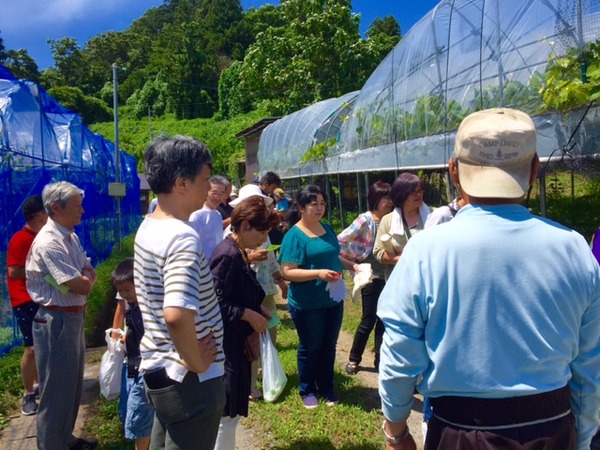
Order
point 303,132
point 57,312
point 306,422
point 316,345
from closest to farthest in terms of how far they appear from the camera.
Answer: point 57,312 → point 306,422 → point 316,345 → point 303,132

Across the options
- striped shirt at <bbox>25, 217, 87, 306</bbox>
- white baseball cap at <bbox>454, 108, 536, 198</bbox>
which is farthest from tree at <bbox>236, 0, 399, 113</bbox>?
white baseball cap at <bbox>454, 108, 536, 198</bbox>

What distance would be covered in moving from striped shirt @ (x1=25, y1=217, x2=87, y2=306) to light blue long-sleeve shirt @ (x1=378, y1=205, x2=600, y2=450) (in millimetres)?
2397

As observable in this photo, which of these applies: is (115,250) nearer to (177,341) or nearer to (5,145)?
(5,145)

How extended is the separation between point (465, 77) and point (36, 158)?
5.68m

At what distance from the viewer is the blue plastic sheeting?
6.14m

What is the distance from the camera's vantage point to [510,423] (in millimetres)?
1556

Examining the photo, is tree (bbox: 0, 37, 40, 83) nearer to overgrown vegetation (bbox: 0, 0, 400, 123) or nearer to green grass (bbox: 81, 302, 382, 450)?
overgrown vegetation (bbox: 0, 0, 400, 123)

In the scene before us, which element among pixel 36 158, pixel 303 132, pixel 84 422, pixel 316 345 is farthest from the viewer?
pixel 303 132

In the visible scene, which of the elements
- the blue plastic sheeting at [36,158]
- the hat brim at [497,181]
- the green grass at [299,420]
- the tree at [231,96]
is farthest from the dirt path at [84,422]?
the tree at [231,96]

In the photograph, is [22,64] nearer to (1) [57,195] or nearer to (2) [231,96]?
(2) [231,96]

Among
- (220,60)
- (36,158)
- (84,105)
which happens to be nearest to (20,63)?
(84,105)

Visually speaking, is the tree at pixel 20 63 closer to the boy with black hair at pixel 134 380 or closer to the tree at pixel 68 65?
the tree at pixel 68 65

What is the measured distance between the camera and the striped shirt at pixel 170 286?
1.98 meters

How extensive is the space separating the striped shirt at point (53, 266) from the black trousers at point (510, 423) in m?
2.54
